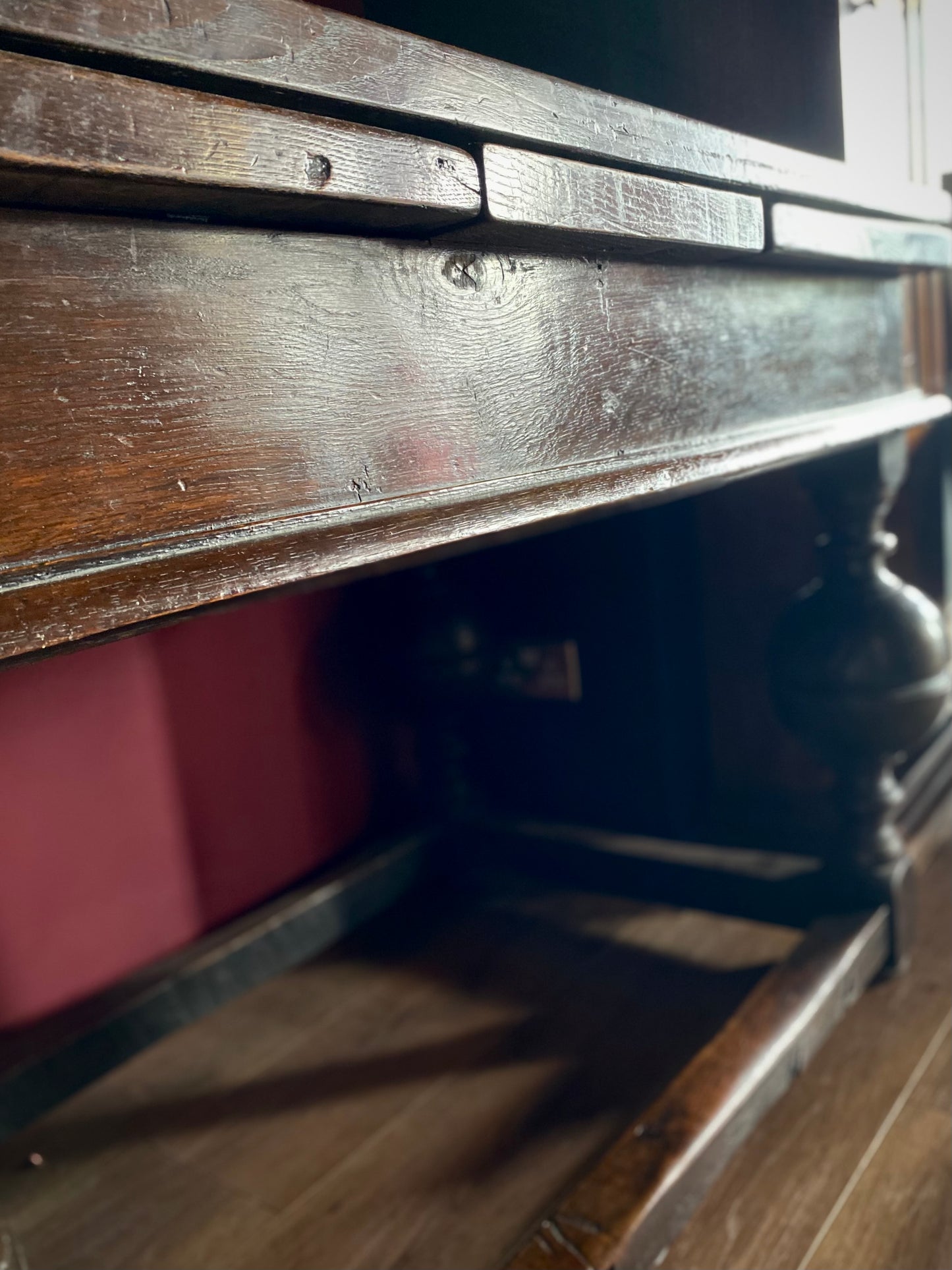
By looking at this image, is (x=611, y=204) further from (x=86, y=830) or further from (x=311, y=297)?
(x=86, y=830)

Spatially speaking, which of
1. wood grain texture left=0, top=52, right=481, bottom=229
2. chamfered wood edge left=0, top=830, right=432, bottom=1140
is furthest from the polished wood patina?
chamfered wood edge left=0, top=830, right=432, bottom=1140

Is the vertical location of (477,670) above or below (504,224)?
below

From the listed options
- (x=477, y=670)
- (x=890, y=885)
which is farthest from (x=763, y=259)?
(x=477, y=670)

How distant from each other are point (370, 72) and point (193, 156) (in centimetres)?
11

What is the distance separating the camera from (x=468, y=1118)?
44.2 inches

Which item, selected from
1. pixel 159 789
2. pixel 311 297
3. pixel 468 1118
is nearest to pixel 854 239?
pixel 311 297

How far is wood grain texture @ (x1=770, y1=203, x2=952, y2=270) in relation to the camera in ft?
2.71

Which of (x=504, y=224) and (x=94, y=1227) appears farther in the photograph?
(x=94, y=1227)

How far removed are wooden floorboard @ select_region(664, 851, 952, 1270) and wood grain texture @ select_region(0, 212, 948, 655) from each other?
25.6 inches

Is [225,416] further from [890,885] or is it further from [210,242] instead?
[890,885]

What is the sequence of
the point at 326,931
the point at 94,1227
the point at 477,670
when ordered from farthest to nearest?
the point at 477,670 < the point at 326,931 < the point at 94,1227

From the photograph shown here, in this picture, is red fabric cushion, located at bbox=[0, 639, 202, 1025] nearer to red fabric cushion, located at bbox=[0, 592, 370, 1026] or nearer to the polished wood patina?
red fabric cushion, located at bbox=[0, 592, 370, 1026]

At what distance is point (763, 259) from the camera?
0.88m

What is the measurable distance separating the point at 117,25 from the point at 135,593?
21 centimetres
